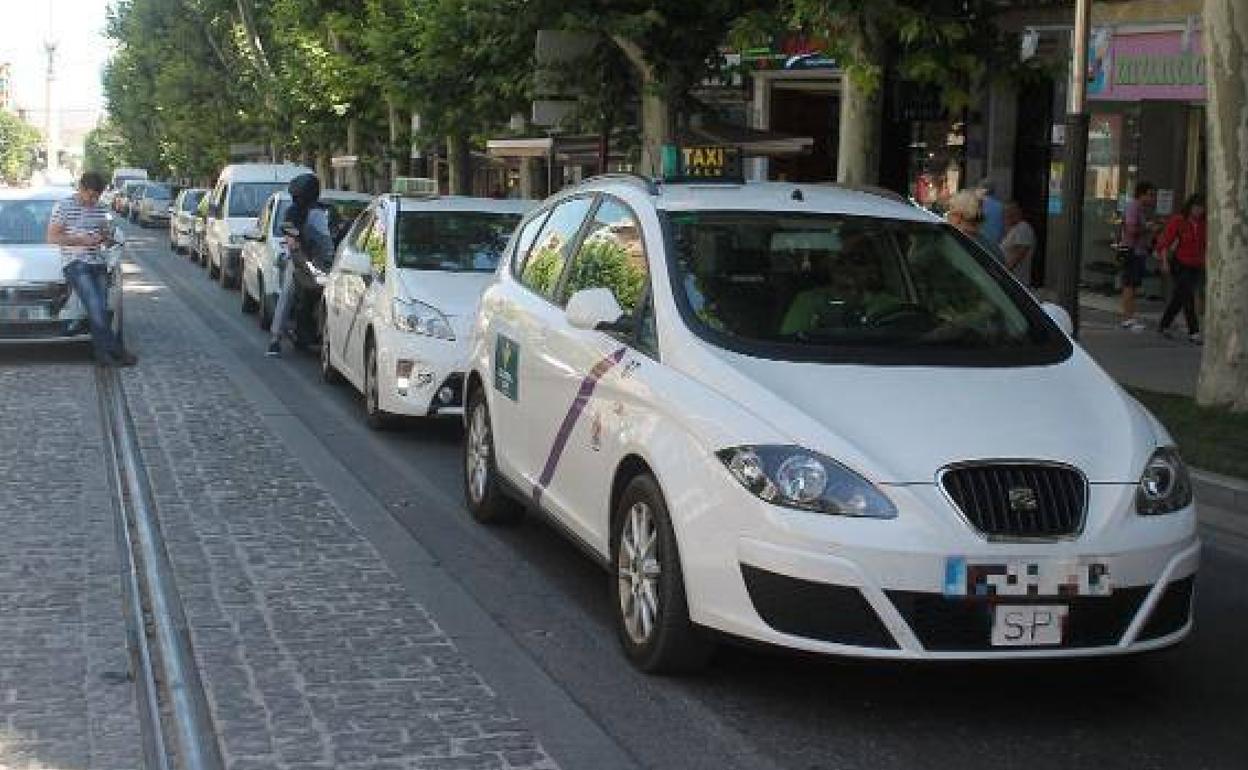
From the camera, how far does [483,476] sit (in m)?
8.02

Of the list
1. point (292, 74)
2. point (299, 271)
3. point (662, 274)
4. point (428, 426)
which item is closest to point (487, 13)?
point (299, 271)

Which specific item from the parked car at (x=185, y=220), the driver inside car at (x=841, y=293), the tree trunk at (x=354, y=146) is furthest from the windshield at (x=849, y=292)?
the parked car at (x=185, y=220)

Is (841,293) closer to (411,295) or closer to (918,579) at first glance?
(918,579)

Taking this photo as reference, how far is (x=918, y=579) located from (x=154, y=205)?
55168mm

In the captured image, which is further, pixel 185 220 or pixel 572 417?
pixel 185 220

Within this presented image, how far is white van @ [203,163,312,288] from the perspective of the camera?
23.7 m

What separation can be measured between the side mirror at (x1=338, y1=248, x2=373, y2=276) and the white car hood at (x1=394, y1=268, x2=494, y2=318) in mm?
388

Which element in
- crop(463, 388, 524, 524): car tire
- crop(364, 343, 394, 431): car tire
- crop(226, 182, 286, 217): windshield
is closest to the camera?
crop(463, 388, 524, 524): car tire

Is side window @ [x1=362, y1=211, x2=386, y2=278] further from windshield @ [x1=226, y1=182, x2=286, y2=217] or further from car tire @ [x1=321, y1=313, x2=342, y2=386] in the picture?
windshield @ [x1=226, y1=182, x2=286, y2=217]

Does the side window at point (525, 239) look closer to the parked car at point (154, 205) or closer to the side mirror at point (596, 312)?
the side mirror at point (596, 312)

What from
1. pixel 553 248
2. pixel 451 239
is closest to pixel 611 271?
pixel 553 248

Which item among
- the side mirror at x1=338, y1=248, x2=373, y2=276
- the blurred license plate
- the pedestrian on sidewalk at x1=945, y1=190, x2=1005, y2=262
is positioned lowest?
the blurred license plate

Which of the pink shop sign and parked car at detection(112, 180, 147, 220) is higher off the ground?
the pink shop sign

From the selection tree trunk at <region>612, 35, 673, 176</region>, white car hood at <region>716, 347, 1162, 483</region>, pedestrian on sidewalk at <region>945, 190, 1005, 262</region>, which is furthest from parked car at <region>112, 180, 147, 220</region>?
white car hood at <region>716, 347, 1162, 483</region>
